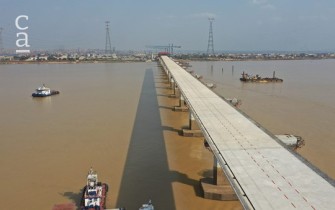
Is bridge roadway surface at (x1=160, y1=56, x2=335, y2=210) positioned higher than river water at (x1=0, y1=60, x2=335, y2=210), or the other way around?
bridge roadway surface at (x1=160, y1=56, x2=335, y2=210)

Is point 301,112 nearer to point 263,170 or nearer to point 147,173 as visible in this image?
point 147,173

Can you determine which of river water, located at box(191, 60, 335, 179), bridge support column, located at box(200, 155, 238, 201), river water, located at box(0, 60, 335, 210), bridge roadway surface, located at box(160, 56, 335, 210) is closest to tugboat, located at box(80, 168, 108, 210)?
river water, located at box(0, 60, 335, 210)

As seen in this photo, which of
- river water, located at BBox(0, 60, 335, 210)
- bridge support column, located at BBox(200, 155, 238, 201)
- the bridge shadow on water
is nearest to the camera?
bridge support column, located at BBox(200, 155, 238, 201)

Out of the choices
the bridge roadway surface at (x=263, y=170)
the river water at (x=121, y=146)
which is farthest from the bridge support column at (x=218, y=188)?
the bridge roadway surface at (x=263, y=170)

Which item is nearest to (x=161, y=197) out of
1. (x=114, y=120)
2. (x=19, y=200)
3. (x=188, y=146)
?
(x=19, y=200)

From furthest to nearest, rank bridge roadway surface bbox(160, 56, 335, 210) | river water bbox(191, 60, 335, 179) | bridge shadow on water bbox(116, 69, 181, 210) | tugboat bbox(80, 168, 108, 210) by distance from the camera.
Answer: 1. river water bbox(191, 60, 335, 179)
2. bridge shadow on water bbox(116, 69, 181, 210)
3. tugboat bbox(80, 168, 108, 210)
4. bridge roadway surface bbox(160, 56, 335, 210)

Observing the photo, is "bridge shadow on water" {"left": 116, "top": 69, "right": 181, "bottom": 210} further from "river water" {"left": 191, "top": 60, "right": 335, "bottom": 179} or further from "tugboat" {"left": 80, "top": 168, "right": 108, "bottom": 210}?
"river water" {"left": 191, "top": 60, "right": 335, "bottom": 179}
